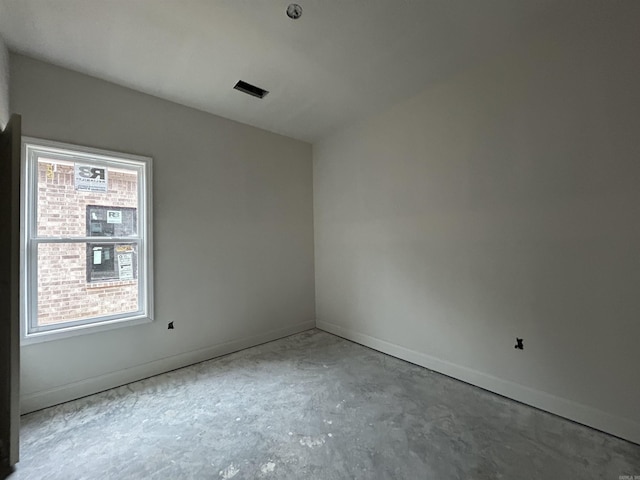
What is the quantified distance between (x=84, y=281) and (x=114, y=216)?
2.14 feet

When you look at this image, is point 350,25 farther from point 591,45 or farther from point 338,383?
point 338,383

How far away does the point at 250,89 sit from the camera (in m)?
2.84

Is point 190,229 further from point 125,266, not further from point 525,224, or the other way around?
point 525,224

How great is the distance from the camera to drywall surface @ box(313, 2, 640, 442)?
1.83m

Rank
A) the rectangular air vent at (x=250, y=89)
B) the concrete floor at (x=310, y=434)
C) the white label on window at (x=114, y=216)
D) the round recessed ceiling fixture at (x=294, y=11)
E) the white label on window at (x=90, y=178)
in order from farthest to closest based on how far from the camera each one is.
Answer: the rectangular air vent at (x=250, y=89) → the white label on window at (x=114, y=216) → the white label on window at (x=90, y=178) → the round recessed ceiling fixture at (x=294, y=11) → the concrete floor at (x=310, y=434)

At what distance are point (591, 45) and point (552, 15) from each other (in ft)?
1.13

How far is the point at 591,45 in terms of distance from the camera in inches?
75.4

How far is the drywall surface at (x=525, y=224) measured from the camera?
1.83m

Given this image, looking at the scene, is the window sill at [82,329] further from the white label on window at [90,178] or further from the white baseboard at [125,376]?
the white label on window at [90,178]

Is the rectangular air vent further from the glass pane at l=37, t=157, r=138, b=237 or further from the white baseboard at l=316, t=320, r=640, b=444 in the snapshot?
the white baseboard at l=316, t=320, r=640, b=444

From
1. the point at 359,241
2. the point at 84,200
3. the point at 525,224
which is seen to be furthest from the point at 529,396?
the point at 84,200

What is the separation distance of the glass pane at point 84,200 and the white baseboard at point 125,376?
1315mm

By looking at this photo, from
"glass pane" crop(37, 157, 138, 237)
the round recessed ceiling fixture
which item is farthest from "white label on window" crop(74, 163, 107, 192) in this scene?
the round recessed ceiling fixture

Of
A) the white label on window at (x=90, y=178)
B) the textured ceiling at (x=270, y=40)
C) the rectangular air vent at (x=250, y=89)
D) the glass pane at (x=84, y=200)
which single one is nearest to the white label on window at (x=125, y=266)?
the glass pane at (x=84, y=200)
